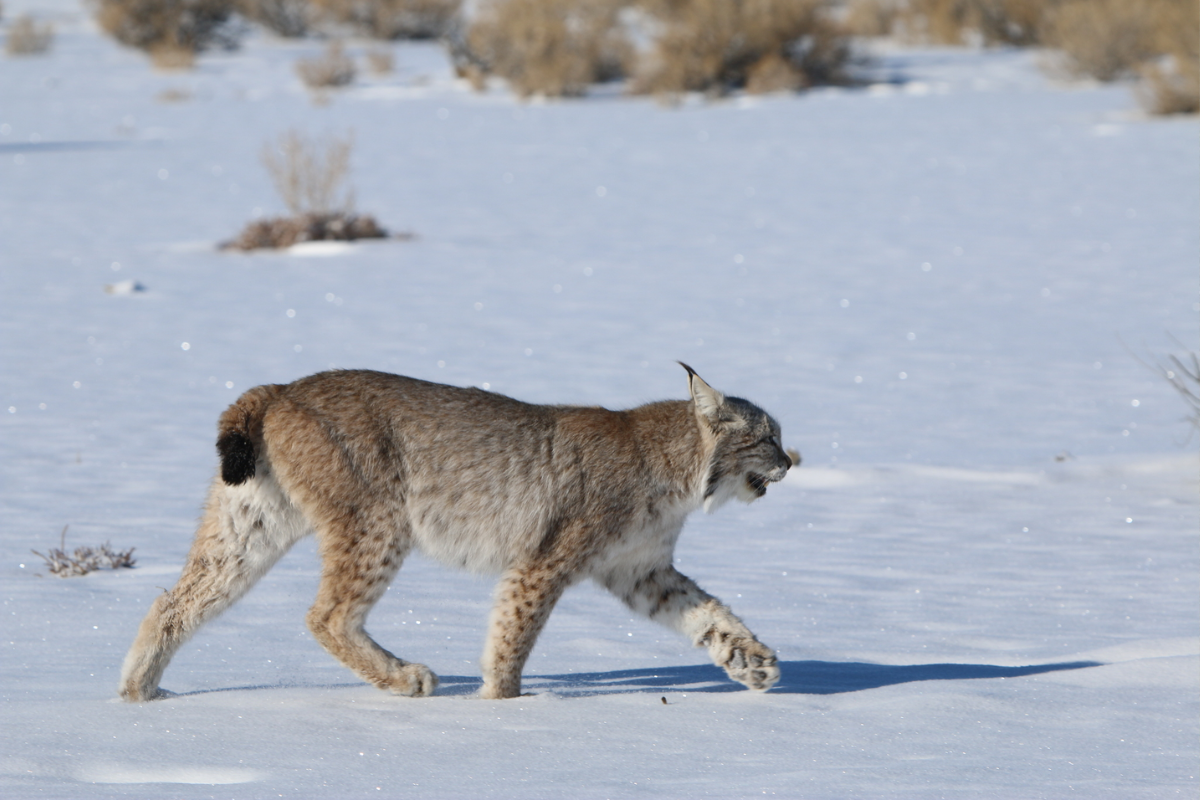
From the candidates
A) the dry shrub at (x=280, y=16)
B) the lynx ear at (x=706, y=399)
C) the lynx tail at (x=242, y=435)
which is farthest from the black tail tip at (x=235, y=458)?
the dry shrub at (x=280, y=16)

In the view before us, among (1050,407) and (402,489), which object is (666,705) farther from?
(1050,407)

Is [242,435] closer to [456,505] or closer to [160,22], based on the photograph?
[456,505]

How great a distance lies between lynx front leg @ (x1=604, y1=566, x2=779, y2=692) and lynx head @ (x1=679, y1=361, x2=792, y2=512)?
287 mm

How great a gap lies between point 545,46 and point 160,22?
1319 cm

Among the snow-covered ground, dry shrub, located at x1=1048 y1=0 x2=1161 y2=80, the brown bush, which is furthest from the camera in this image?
dry shrub, located at x1=1048 y1=0 x2=1161 y2=80

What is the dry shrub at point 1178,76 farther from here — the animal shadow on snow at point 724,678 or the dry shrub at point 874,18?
the animal shadow on snow at point 724,678

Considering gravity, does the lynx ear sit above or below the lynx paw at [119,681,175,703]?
above

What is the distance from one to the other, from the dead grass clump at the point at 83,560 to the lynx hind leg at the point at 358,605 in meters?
2.07

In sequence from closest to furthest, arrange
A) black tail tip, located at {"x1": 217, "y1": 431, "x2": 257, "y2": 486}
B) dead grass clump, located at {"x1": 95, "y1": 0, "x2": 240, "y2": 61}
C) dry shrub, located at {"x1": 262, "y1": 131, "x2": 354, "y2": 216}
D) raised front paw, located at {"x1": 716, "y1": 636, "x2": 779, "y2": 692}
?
black tail tip, located at {"x1": 217, "y1": 431, "x2": 257, "y2": 486} < raised front paw, located at {"x1": 716, "y1": 636, "x2": 779, "y2": 692} < dry shrub, located at {"x1": 262, "y1": 131, "x2": 354, "y2": 216} < dead grass clump, located at {"x1": 95, "y1": 0, "x2": 240, "y2": 61}

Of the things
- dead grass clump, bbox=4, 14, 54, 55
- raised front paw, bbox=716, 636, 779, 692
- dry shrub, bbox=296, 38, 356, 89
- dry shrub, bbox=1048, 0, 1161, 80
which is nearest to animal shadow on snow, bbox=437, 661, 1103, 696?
raised front paw, bbox=716, 636, 779, 692

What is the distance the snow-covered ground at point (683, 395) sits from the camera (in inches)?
157

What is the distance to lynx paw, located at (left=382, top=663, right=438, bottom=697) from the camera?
14.6 feet

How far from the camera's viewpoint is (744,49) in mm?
30531

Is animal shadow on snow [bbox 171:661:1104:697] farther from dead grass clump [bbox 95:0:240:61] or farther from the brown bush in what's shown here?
dead grass clump [bbox 95:0:240:61]
